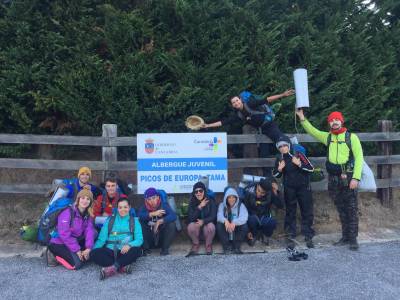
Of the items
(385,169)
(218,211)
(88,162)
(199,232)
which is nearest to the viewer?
(199,232)

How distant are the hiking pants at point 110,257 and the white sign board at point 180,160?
5.42ft

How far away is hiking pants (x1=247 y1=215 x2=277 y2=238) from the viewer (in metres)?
5.81

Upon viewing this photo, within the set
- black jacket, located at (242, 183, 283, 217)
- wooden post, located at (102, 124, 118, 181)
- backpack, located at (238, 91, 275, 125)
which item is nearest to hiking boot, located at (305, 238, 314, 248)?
black jacket, located at (242, 183, 283, 217)

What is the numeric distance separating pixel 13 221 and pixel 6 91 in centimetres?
234

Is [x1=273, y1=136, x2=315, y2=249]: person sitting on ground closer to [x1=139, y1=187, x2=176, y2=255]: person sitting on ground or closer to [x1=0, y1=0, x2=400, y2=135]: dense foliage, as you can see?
[x1=0, y1=0, x2=400, y2=135]: dense foliage

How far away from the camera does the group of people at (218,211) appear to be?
5.12m

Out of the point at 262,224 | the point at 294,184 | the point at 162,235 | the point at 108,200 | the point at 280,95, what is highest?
the point at 280,95

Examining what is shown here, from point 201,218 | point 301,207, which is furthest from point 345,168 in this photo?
point 201,218

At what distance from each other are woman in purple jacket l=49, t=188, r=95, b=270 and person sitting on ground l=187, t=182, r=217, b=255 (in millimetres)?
1466

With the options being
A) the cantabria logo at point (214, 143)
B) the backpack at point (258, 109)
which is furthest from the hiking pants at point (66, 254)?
the backpack at point (258, 109)

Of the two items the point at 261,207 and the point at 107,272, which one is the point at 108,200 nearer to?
the point at 107,272

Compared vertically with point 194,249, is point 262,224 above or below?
above

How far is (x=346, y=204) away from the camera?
19.1 feet

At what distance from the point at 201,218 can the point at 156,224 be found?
0.70 metres
